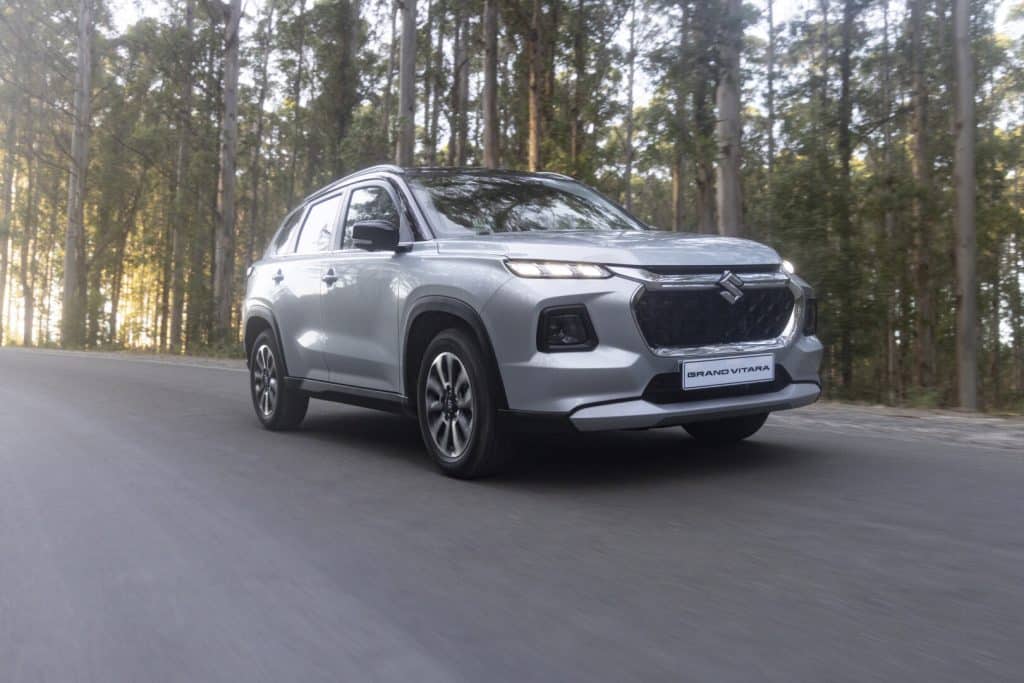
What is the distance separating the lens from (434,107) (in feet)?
111

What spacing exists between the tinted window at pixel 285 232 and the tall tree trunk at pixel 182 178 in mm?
19669

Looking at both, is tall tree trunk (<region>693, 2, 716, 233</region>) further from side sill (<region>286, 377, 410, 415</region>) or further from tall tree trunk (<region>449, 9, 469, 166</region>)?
tall tree trunk (<region>449, 9, 469, 166</region>)

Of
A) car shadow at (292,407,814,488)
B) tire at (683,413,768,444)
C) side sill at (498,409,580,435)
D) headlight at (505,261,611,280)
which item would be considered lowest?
car shadow at (292,407,814,488)

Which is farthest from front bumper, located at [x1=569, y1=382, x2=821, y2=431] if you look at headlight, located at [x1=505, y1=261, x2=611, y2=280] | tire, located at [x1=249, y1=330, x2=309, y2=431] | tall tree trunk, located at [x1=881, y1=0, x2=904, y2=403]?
tall tree trunk, located at [x1=881, y1=0, x2=904, y2=403]

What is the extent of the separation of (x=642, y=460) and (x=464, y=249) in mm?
1618

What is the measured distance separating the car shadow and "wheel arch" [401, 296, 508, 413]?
0.44 m

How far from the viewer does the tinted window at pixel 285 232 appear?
796 centimetres

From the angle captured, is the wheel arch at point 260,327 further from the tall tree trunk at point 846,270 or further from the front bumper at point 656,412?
the tall tree trunk at point 846,270

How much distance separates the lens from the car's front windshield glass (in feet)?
19.3

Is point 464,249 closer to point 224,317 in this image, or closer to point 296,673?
point 296,673

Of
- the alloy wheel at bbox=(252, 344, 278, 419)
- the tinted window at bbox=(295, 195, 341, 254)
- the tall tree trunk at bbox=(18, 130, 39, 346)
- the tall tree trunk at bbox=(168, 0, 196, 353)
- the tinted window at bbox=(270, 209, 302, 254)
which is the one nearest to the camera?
the tinted window at bbox=(295, 195, 341, 254)

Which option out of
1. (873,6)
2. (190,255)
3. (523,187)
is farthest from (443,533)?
(190,255)

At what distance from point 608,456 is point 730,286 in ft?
4.81

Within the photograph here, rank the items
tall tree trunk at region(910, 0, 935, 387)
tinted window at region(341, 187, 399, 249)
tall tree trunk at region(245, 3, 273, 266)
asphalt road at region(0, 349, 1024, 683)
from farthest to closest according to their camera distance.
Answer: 1. tall tree trunk at region(245, 3, 273, 266)
2. tall tree trunk at region(910, 0, 935, 387)
3. tinted window at region(341, 187, 399, 249)
4. asphalt road at region(0, 349, 1024, 683)
